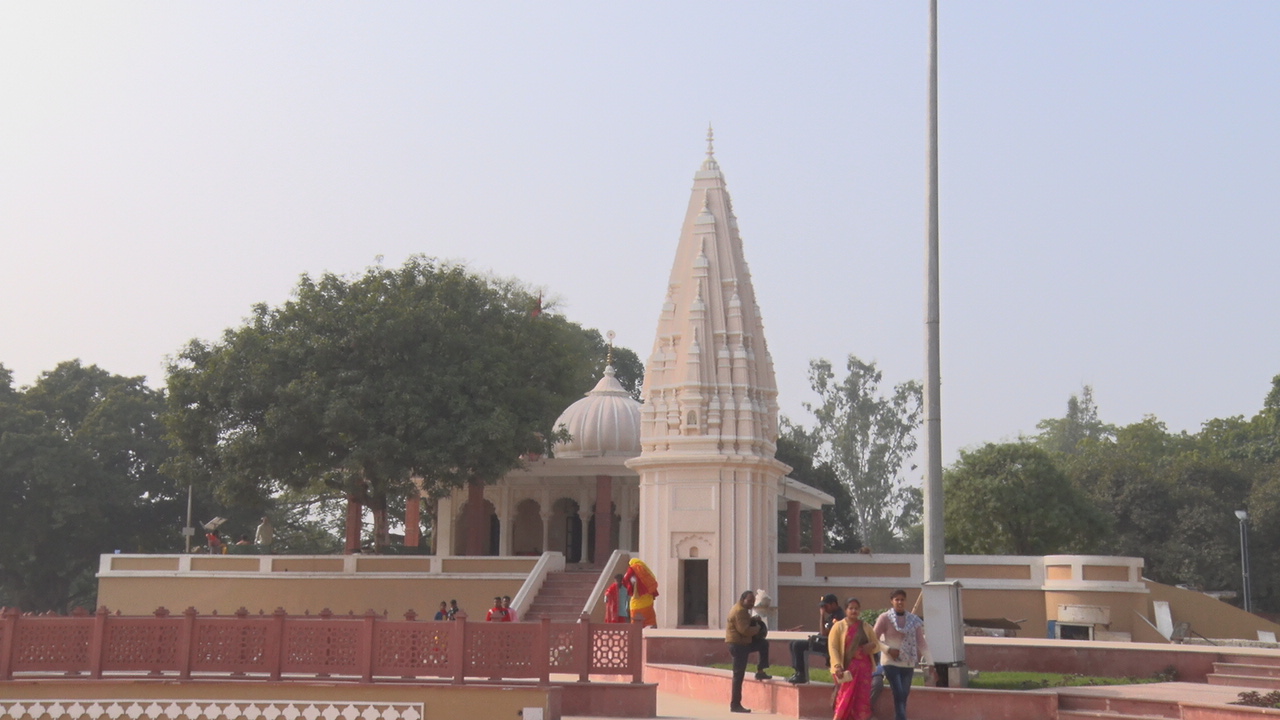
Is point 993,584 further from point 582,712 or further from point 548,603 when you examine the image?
point 582,712

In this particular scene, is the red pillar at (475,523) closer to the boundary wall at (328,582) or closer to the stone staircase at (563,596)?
the boundary wall at (328,582)

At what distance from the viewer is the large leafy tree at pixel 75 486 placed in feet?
143

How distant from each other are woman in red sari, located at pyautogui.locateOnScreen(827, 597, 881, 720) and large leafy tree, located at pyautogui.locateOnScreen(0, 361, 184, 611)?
112ft

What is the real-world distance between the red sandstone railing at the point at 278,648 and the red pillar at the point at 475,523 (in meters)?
20.0

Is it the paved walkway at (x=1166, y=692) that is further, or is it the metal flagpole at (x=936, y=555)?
the metal flagpole at (x=936, y=555)

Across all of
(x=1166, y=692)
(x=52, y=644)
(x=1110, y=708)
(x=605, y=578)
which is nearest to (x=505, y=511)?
(x=605, y=578)

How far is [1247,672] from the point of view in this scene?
1745 cm

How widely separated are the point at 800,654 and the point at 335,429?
17683mm

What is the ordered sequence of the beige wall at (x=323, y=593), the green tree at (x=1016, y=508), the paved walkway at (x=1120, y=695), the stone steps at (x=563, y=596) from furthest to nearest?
the green tree at (x=1016, y=508) → the beige wall at (x=323, y=593) → the stone steps at (x=563, y=596) → the paved walkway at (x=1120, y=695)

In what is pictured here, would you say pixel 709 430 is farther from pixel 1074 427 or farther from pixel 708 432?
pixel 1074 427

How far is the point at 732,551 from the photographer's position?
28.8 metres

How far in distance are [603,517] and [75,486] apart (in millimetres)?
19335

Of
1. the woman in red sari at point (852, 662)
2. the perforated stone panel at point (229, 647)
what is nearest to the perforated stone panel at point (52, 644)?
the perforated stone panel at point (229, 647)

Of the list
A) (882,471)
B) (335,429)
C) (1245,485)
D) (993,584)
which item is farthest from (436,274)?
(882,471)
